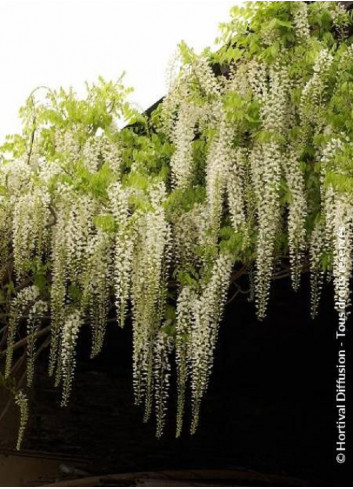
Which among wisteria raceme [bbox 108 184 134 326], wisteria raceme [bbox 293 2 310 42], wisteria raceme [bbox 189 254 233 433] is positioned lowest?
wisteria raceme [bbox 189 254 233 433]

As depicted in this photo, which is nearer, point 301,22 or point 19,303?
point 301,22

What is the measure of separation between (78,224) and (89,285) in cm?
38

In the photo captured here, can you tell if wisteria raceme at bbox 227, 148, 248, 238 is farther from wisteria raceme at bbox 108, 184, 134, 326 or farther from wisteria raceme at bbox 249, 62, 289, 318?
A: wisteria raceme at bbox 108, 184, 134, 326

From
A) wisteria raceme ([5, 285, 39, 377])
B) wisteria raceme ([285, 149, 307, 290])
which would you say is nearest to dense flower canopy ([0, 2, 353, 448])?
wisteria raceme ([285, 149, 307, 290])

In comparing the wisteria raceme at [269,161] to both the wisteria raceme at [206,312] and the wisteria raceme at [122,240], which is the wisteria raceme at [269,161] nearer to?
the wisteria raceme at [206,312]

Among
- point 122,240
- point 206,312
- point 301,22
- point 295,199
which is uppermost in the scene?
point 301,22

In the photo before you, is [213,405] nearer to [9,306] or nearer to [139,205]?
[9,306]

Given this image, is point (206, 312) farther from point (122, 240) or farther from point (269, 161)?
point (269, 161)

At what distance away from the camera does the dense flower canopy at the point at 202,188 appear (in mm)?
4133

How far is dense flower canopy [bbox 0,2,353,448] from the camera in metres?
4.13

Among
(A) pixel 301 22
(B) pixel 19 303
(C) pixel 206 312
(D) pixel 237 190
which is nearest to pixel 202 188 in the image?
(D) pixel 237 190

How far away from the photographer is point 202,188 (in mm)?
4465

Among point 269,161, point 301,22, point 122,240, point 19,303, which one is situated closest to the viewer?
point 269,161

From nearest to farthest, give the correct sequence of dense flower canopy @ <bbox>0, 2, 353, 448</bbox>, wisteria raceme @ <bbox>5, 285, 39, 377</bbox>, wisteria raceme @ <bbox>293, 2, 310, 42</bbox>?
dense flower canopy @ <bbox>0, 2, 353, 448</bbox> → wisteria raceme @ <bbox>293, 2, 310, 42</bbox> → wisteria raceme @ <bbox>5, 285, 39, 377</bbox>
